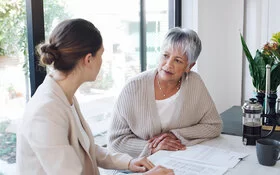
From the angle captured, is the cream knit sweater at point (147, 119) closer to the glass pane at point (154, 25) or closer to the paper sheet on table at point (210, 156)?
the paper sheet on table at point (210, 156)

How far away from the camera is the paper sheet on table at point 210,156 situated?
51.1 inches

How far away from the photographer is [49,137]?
100 centimetres

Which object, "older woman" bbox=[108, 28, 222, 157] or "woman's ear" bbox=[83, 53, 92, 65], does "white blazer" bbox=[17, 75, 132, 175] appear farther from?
"older woman" bbox=[108, 28, 222, 157]

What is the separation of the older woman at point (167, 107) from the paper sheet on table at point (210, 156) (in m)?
0.12

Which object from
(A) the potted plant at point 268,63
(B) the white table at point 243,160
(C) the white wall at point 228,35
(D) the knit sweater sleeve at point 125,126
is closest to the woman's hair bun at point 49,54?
(D) the knit sweater sleeve at point 125,126

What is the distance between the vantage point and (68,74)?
46.6 inches

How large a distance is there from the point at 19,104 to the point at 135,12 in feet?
4.46

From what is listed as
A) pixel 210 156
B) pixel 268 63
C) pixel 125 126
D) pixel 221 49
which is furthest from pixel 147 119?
pixel 221 49

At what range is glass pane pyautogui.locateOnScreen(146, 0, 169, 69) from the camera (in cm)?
297

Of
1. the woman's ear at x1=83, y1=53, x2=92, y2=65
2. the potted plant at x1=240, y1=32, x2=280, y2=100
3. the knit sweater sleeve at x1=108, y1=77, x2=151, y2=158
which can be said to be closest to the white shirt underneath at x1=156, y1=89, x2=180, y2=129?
the knit sweater sleeve at x1=108, y1=77, x2=151, y2=158

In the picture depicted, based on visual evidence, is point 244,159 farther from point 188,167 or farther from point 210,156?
point 188,167

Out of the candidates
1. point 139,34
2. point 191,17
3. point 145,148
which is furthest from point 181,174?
point 191,17

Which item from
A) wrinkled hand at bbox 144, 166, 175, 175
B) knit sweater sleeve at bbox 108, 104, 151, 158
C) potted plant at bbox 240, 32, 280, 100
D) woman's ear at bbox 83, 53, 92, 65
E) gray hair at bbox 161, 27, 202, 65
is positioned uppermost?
gray hair at bbox 161, 27, 202, 65

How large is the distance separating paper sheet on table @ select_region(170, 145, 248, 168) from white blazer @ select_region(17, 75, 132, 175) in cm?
45
